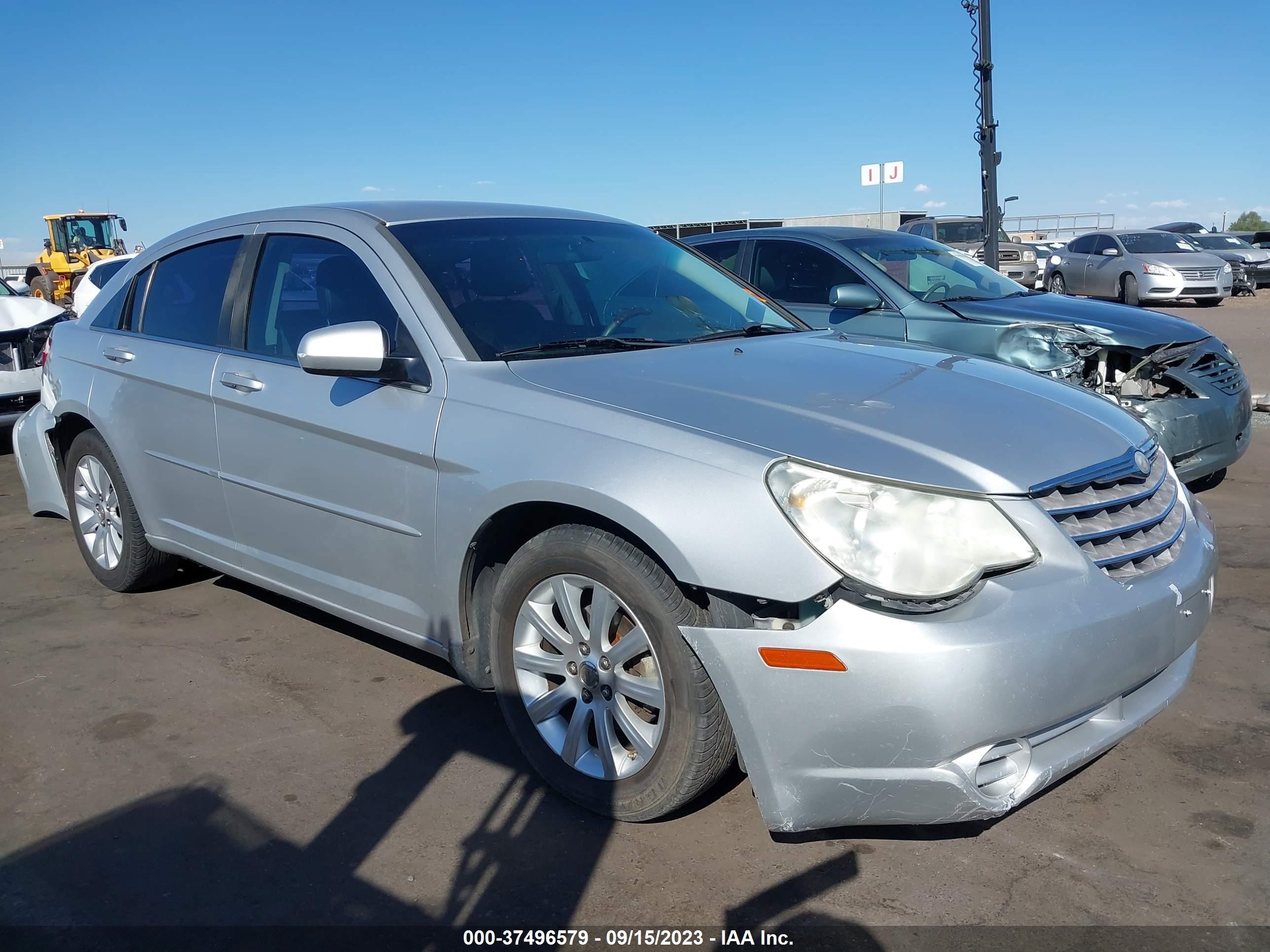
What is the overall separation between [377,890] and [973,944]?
1.41 m

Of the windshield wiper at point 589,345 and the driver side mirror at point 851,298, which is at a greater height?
the windshield wiper at point 589,345

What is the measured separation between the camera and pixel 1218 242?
24.4 metres

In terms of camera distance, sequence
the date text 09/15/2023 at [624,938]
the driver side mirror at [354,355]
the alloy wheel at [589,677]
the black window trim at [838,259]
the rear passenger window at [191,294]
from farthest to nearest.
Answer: the black window trim at [838,259], the rear passenger window at [191,294], the driver side mirror at [354,355], the alloy wheel at [589,677], the date text 09/15/2023 at [624,938]

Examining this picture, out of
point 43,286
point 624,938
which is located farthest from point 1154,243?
point 43,286

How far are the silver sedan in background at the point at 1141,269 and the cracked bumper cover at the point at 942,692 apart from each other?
19.6 meters

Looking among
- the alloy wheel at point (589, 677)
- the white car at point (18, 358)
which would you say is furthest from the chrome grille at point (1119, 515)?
the white car at point (18, 358)

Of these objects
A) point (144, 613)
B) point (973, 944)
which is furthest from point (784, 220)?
point (973, 944)

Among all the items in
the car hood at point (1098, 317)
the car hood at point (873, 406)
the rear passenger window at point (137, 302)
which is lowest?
the car hood at point (1098, 317)

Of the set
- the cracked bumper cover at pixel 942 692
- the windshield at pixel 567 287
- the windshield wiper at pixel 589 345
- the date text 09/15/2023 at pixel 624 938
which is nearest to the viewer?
the cracked bumper cover at pixel 942 692

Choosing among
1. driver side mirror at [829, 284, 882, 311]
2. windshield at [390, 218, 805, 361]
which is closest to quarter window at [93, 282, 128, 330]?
windshield at [390, 218, 805, 361]

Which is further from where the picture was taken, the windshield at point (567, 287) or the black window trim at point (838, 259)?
the black window trim at point (838, 259)

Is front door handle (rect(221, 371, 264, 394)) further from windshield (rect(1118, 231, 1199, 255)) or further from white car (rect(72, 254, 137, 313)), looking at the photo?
windshield (rect(1118, 231, 1199, 255))

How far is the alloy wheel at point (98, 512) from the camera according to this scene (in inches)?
189

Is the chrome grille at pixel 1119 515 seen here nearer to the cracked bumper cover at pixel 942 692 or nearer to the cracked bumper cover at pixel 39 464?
the cracked bumper cover at pixel 942 692
